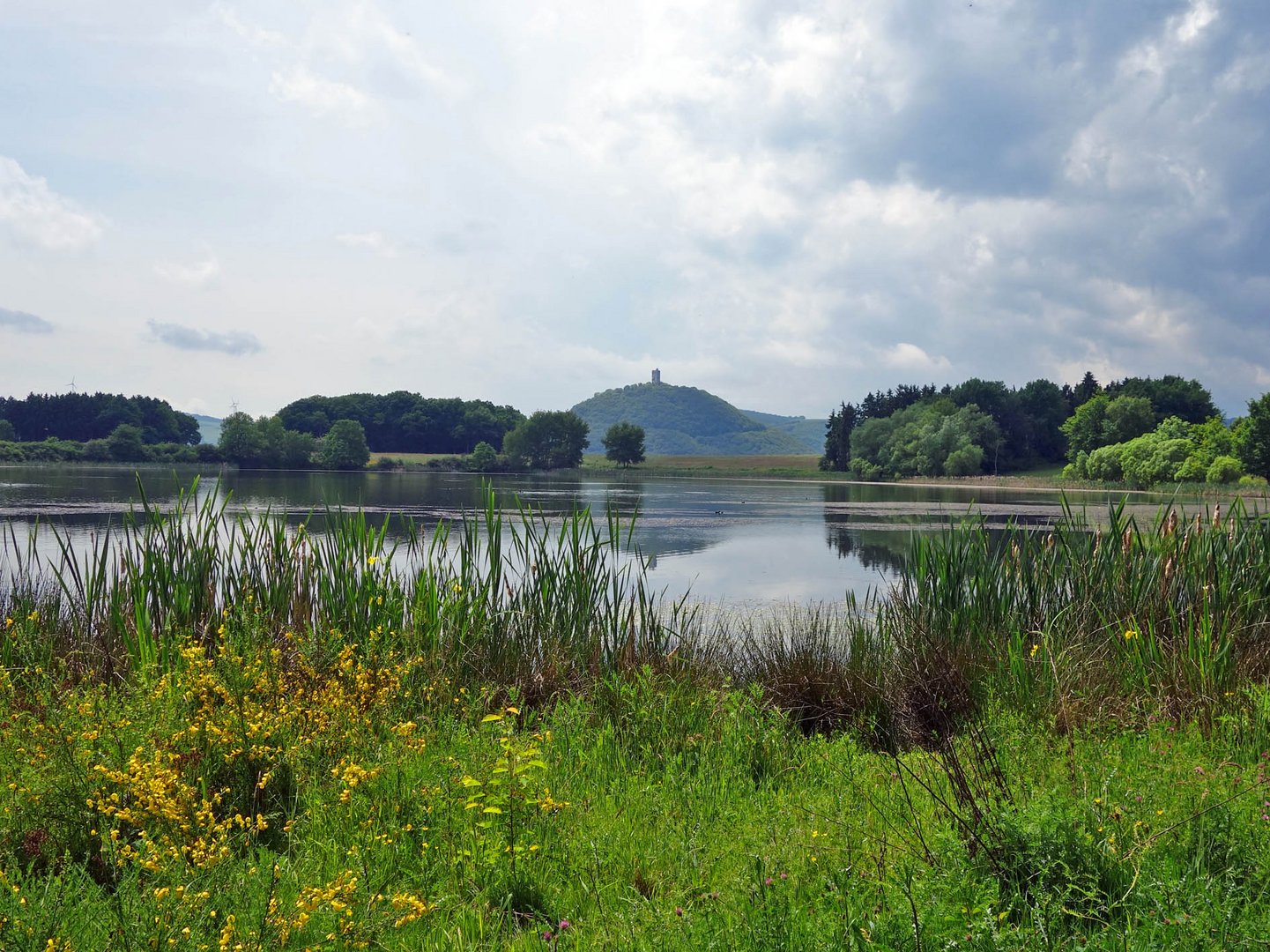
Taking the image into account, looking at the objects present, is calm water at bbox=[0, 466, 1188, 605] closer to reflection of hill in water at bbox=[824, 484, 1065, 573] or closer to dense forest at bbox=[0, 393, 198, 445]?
reflection of hill in water at bbox=[824, 484, 1065, 573]

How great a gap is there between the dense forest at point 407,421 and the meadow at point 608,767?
142576 millimetres

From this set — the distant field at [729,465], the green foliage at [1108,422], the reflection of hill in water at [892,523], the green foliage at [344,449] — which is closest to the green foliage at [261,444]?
the green foliage at [344,449]

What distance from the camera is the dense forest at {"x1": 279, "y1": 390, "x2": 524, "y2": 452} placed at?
148750 millimetres

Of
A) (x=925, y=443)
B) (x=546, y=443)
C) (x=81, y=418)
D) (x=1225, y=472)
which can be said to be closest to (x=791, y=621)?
(x=1225, y=472)

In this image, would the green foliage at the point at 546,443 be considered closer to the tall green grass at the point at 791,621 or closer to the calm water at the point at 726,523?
the calm water at the point at 726,523

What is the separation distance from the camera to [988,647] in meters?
7.38

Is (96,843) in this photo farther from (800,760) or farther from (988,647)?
(988,647)

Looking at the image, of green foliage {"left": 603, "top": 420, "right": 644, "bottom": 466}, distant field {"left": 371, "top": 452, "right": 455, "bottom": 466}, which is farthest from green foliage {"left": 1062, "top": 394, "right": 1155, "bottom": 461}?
distant field {"left": 371, "top": 452, "right": 455, "bottom": 466}

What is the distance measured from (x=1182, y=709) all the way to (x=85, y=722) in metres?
7.11

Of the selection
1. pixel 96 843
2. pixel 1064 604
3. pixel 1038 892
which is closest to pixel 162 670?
pixel 96 843

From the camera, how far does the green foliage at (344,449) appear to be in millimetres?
112875

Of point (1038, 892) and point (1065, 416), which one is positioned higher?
point (1065, 416)

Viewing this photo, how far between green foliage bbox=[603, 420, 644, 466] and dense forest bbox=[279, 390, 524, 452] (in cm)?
3042

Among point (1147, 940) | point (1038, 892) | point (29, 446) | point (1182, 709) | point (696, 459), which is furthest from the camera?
point (696, 459)
